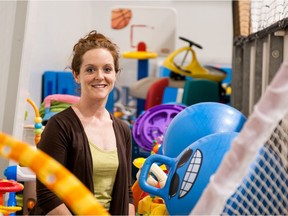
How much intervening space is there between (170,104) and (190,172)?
6.75 ft

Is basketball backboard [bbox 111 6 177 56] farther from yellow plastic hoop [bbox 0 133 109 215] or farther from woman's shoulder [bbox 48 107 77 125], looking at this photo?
yellow plastic hoop [bbox 0 133 109 215]

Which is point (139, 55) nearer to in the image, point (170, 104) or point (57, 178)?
point (170, 104)

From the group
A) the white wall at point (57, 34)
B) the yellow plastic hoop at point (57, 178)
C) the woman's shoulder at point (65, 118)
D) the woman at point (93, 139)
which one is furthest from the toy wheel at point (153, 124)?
the yellow plastic hoop at point (57, 178)

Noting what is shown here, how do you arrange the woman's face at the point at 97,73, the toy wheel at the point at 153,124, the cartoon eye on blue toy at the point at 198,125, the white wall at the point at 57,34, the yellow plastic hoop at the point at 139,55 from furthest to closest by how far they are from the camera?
1. the yellow plastic hoop at the point at 139,55
2. the toy wheel at the point at 153,124
3. the white wall at the point at 57,34
4. the cartoon eye on blue toy at the point at 198,125
5. the woman's face at the point at 97,73

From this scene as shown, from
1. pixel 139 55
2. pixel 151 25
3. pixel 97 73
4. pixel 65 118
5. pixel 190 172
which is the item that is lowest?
pixel 190 172

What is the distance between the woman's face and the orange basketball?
4.40 metres

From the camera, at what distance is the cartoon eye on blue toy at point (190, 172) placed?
5.55ft

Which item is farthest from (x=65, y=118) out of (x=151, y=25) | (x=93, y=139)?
(x=151, y=25)

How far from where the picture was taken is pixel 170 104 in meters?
3.78

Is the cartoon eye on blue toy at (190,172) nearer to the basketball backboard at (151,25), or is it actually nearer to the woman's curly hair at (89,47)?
the woman's curly hair at (89,47)

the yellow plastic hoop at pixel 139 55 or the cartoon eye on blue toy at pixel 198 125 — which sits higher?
the yellow plastic hoop at pixel 139 55

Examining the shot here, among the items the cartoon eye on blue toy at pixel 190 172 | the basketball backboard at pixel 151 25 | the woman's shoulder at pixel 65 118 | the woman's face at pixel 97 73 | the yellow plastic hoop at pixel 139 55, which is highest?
the basketball backboard at pixel 151 25

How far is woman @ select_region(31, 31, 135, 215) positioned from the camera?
1753 millimetres

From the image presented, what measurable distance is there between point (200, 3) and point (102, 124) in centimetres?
489
